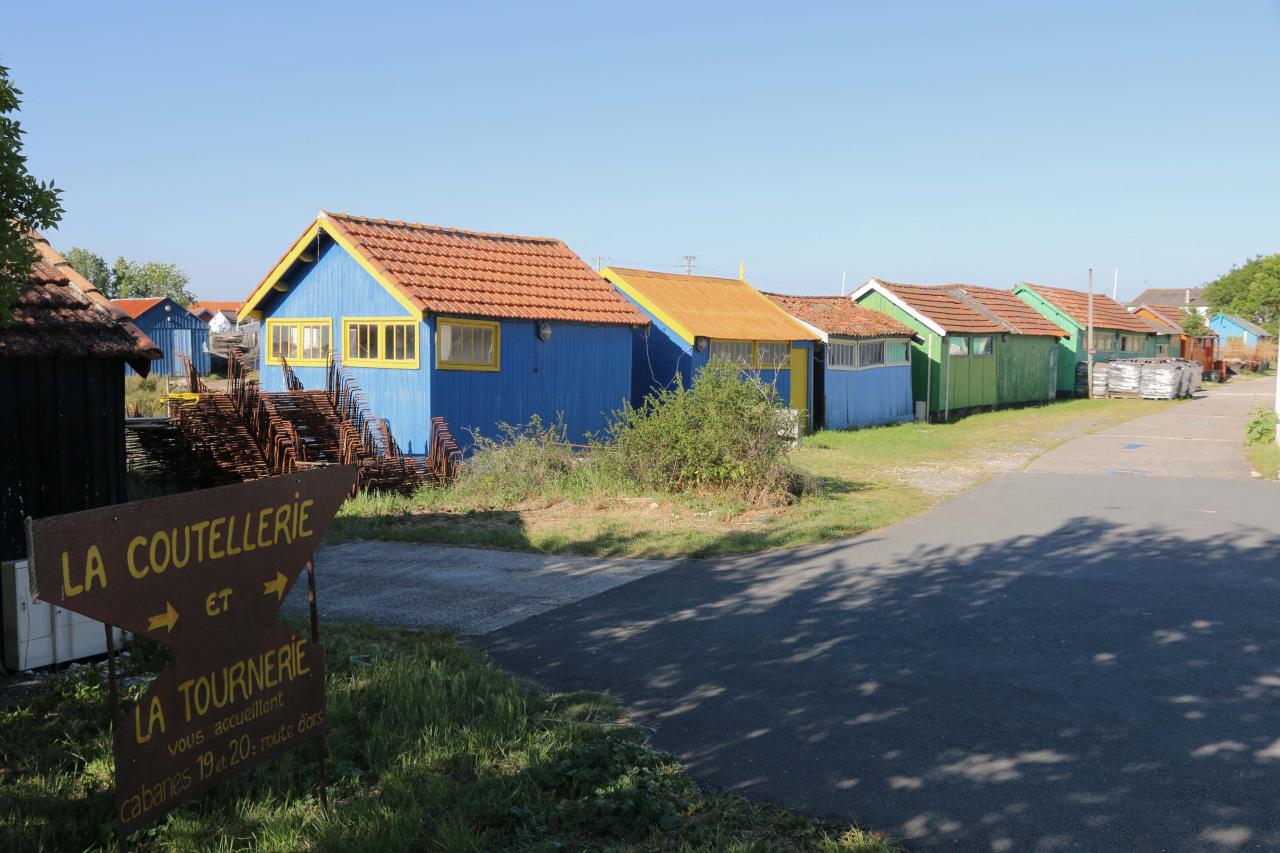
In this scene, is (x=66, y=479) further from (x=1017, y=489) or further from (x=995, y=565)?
(x=1017, y=489)

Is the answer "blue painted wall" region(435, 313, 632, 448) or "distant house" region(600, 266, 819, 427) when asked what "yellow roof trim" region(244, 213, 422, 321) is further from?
"distant house" region(600, 266, 819, 427)

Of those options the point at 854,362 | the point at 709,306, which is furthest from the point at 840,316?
the point at 709,306

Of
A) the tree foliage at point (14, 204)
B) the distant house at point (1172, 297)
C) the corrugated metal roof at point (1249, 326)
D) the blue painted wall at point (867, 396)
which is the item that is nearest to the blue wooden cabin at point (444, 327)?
the blue painted wall at point (867, 396)

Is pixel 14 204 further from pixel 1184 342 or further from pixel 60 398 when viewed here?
pixel 1184 342

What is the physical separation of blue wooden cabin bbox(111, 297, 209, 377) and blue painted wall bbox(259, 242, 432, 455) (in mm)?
30087

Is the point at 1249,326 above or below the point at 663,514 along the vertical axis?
above

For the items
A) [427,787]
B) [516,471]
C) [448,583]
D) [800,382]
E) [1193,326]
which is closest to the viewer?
[427,787]

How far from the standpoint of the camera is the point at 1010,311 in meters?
40.6

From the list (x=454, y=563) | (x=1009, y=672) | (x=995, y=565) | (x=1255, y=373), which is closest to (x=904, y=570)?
(x=995, y=565)

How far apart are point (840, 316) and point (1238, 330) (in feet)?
252

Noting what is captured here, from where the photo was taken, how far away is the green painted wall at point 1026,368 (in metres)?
38.6

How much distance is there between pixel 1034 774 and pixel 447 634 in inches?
182

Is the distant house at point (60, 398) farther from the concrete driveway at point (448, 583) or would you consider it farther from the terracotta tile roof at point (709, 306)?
the terracotta tile roof at point (709, 306)

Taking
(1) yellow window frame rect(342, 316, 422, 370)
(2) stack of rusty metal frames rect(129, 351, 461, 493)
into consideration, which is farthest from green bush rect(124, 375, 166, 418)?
(2) stack of rusty metal frames rect(129, 351, 461, 493)
